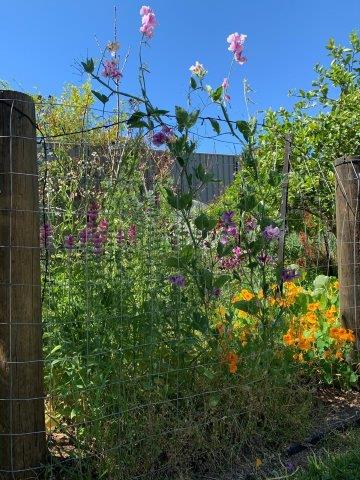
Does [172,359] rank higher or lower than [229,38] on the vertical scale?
lower

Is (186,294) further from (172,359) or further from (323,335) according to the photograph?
(323,335)

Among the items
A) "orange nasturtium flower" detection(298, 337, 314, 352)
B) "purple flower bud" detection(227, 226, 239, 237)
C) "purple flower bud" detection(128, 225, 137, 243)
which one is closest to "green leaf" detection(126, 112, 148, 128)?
"purple flower bud" detection(128, 225, 137, 243)

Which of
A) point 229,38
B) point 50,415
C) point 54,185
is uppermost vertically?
point 229,38

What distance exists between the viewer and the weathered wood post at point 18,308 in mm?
2453

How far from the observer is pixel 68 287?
3.02 meters

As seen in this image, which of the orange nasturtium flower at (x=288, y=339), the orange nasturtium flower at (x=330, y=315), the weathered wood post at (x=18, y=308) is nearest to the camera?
the weathered wood post at (x=18, y=308)

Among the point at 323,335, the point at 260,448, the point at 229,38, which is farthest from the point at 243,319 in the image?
the point at 229,38

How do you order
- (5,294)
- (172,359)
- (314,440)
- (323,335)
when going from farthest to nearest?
(323,335) < (314,440) < (172,359) < (5,294)

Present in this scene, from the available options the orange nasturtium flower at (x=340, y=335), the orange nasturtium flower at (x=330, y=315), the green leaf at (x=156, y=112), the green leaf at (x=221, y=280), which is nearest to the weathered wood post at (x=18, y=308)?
the green leaf at (x=156, y=112)

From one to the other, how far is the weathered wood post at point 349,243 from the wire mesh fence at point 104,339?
1220mm

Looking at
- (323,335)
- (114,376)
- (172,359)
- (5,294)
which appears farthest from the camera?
(323,335)

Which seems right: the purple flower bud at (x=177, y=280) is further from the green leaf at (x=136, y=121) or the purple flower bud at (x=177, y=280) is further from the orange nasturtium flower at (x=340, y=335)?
the orange nasturtium flower at (x=340, y=335)

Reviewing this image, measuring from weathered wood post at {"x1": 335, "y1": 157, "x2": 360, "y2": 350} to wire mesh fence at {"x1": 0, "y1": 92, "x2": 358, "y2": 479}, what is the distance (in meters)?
1.22

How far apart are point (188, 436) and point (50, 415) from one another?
669 mm
